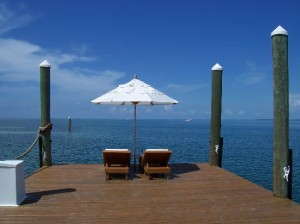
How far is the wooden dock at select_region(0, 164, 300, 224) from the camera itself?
539 centimetres

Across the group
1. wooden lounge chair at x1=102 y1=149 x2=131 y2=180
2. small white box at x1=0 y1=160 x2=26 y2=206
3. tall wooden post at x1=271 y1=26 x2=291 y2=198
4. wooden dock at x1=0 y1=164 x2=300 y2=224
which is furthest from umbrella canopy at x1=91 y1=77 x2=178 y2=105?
small white box at x1=0 y1=160 x2=26 y2=206

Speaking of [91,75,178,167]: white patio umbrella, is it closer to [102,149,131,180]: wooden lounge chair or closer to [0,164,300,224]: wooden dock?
[102,149,131,180]: wooden lounge chair

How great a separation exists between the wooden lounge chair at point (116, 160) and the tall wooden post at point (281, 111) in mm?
3353

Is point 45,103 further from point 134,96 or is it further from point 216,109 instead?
point 216,109

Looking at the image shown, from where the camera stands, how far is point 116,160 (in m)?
8.41

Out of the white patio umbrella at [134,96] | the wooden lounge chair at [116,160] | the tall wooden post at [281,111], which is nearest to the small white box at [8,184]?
the wooden lounge chair at [116,160]

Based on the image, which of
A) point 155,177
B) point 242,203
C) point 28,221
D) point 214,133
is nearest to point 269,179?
point 214,133

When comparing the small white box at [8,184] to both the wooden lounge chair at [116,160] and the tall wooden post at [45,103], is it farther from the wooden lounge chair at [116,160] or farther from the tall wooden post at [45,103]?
the tall wooden post at [45,103]

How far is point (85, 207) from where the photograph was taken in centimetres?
596

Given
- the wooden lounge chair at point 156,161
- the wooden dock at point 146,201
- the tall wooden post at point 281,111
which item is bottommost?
the wooden dock at point 146,201

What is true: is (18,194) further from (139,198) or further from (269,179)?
(269,179)

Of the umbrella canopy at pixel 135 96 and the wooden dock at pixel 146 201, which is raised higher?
the umbrella canopy at pixel 135 96

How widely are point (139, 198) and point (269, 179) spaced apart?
12.3m

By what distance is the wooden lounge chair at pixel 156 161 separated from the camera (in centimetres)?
834
